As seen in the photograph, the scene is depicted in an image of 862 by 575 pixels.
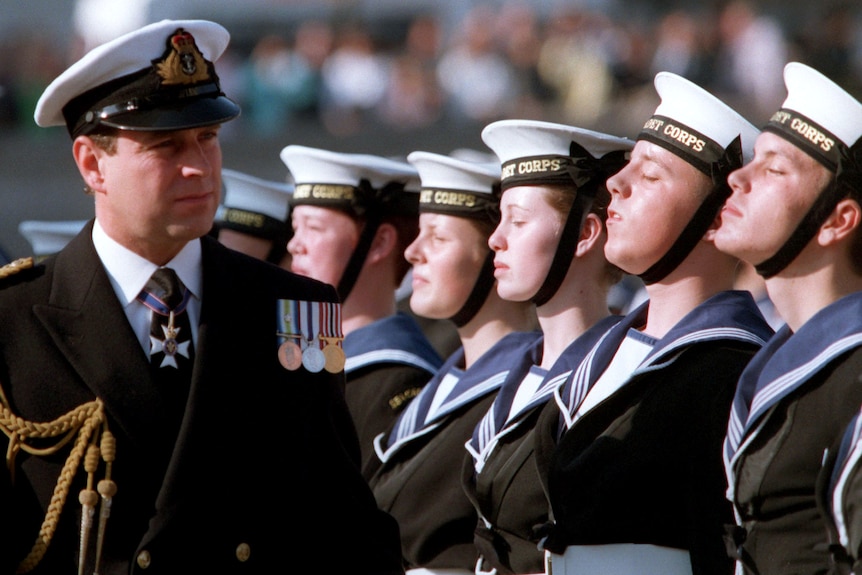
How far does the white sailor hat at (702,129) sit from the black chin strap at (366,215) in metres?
2.30

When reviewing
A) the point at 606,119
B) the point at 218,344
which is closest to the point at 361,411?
the point at 218,344

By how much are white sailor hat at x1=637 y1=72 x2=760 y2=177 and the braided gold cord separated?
1.86 meters

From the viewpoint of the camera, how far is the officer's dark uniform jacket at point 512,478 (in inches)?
200

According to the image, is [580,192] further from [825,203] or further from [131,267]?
[131,267]

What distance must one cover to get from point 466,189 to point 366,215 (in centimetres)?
93

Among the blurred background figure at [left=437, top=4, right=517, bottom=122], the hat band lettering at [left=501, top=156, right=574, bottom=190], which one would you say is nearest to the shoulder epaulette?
the hat band lettering at [left=501, top=156, right=574, bottom=190]

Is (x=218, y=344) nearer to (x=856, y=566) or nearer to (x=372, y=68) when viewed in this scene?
(x=856, y=566)

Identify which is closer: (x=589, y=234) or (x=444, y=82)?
(x=589, y=234)

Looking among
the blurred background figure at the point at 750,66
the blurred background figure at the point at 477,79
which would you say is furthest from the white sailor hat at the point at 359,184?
the blurred background figure at the point at 477,79

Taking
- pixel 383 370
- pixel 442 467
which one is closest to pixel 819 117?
pixel 442 467

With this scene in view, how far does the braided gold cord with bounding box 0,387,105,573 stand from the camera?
399 cm

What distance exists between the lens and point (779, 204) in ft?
14.2

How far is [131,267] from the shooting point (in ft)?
14.0

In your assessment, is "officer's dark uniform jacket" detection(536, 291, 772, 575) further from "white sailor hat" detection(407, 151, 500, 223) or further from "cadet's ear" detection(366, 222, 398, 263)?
"cadet's ear" detection(366, 222, 398, 263)
